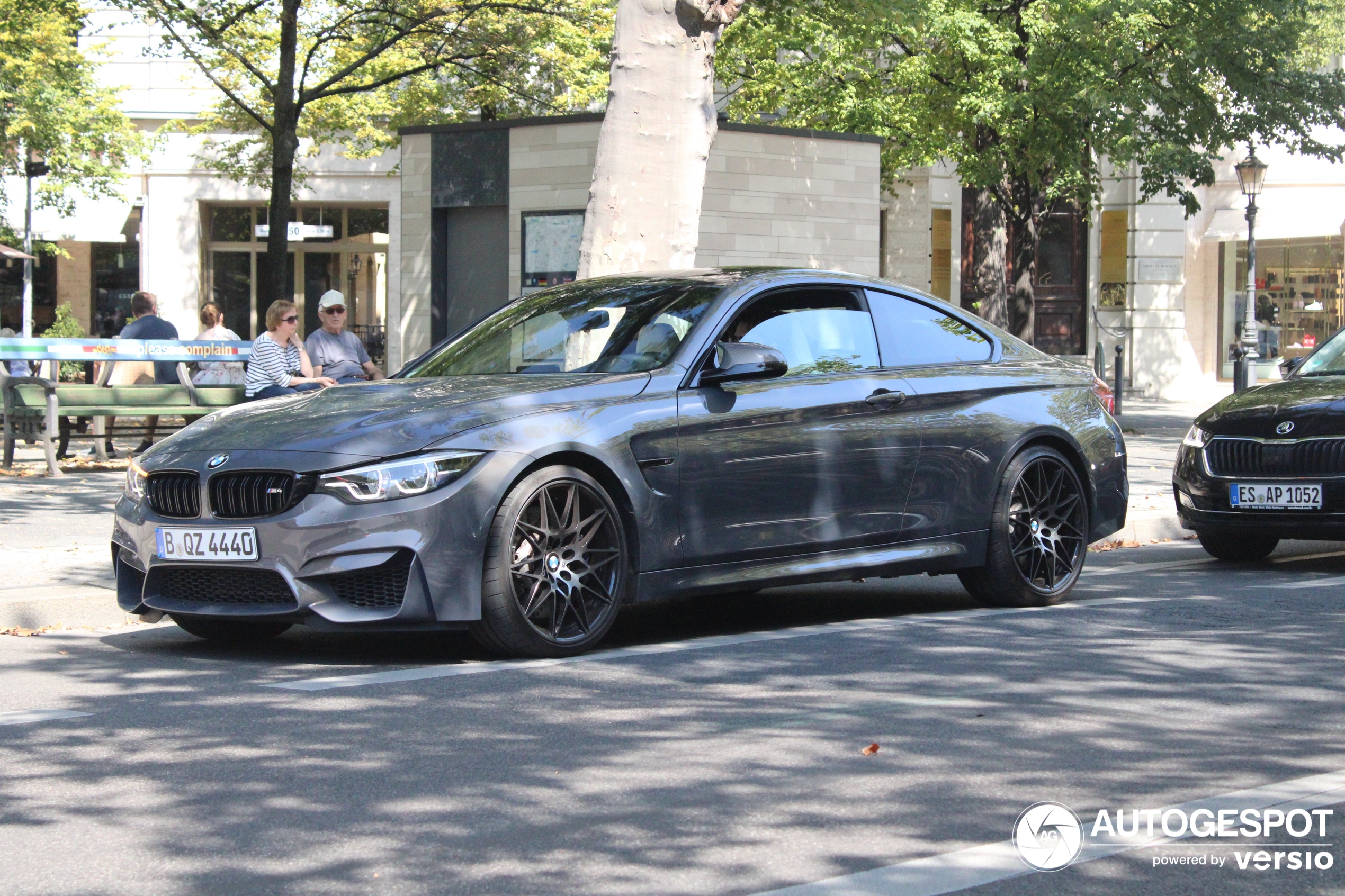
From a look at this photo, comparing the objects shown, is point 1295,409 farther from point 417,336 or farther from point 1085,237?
point 1085,237

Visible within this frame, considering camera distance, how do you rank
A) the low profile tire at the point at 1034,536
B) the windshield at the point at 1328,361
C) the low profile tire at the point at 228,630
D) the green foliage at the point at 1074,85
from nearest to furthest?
1. the low profile tire at the point at 228,630
2. the low profile tire at the point at 1034,536
3. the windshield at the point at 1328,361
4. the green foliage at the point at 1074,85

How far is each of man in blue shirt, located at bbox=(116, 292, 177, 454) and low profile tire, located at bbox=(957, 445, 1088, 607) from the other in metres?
11.0

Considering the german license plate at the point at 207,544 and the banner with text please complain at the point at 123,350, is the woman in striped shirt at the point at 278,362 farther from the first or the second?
the german license plate at the point at 207,544

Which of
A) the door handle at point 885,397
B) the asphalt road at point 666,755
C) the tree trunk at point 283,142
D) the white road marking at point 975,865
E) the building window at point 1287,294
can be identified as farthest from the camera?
the building window at point 1287,294

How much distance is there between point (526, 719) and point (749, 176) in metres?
14.1

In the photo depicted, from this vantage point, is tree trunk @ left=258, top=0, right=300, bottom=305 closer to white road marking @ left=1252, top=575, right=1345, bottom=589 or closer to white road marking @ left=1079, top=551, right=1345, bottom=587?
white road marking @ left=1079, top=551, right=1345, bottom=587

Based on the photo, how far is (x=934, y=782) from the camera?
4453mm

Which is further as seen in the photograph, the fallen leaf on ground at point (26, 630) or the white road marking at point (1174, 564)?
the white road marking at point (1174, 564)

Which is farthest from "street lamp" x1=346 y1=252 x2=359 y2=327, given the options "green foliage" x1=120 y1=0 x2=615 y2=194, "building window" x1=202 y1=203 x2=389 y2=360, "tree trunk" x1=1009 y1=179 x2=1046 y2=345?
"tree trunk" x1=1009 y1=179 x2=1046 y2=345

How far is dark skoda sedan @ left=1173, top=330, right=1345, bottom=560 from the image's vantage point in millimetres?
9289

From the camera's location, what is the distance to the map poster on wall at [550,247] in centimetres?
1761

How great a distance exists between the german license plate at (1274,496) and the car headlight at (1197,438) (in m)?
0.39

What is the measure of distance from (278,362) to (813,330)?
20.6 ft

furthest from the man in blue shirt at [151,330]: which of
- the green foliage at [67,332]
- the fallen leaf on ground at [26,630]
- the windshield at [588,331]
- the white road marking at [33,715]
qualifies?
the white road marking at [33,715]
